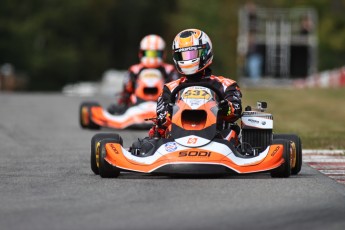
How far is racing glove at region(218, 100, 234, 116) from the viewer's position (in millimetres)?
12758

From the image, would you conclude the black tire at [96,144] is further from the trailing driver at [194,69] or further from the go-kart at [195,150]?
the trailing driver at [194,69]

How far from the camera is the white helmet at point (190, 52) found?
1320 centimetres

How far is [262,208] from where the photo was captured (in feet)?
32.5

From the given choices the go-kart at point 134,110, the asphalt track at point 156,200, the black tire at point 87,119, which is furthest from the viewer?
the black tire at point 87,119

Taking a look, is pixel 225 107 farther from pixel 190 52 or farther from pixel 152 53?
pixel 152 53

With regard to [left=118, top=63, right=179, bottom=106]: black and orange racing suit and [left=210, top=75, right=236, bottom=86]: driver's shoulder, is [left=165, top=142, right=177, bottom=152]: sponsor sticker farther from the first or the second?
[left=118, top=63, right=179, bottom=106]: black and orange racing suit

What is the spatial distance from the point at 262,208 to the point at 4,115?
16.2 m

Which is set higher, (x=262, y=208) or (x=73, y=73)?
(x=262, y=208)

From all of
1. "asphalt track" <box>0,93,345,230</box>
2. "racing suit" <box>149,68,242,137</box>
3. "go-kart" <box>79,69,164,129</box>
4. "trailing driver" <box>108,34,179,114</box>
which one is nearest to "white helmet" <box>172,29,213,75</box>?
"racing suit" <box>149,68,242,137</box>

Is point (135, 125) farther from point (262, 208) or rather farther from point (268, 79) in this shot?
point (268, 79)

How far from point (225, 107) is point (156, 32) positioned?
344 ft

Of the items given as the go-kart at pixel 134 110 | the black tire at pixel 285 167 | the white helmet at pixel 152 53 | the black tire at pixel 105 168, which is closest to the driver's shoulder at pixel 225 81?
the black tire at pixel 285 167

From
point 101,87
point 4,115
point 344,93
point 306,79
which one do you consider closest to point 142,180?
point 4,115

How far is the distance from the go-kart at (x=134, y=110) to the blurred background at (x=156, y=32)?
21.7m
